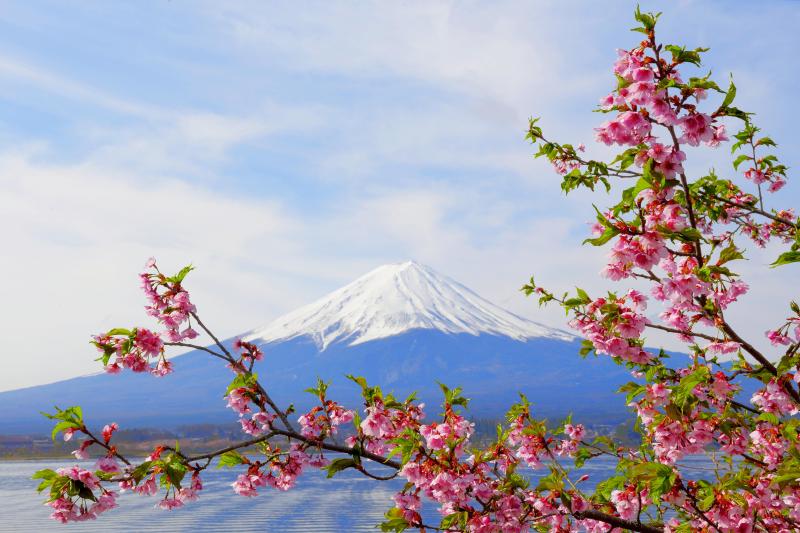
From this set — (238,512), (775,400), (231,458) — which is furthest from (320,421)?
(238,512)

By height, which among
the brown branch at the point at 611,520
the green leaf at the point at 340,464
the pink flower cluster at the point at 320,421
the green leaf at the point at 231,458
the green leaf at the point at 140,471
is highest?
the pink flower cluster at the point at 320,421

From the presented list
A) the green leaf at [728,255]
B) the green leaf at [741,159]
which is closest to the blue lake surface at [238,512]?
the green leaf at [741,159]

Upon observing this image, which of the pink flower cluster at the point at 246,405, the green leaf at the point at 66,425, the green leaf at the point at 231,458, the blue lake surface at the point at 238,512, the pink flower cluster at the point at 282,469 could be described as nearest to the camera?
the green leaf at the point at 66,425

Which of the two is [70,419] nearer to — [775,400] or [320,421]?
[320,421]

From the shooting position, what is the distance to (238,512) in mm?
94500

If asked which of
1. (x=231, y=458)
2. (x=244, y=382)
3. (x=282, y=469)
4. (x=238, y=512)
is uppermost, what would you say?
(x=244, y=382)

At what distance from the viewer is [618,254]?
13.5 ft

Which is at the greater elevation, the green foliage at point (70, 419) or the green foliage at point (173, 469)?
the green foliage at point (70, 419)

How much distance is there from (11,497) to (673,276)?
12285 centimetres

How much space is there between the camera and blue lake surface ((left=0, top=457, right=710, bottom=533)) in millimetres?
82500

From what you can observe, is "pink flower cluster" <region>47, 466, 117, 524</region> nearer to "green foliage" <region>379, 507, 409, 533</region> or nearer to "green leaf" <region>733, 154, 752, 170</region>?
"green foliage" <region>379, 507, 409, 533</region>

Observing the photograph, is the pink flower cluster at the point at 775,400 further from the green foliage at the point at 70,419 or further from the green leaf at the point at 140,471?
the green foliage at the point at 70,419

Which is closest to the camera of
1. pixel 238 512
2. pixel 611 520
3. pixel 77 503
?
pixel 77 503

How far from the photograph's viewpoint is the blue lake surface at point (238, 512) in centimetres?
8250
